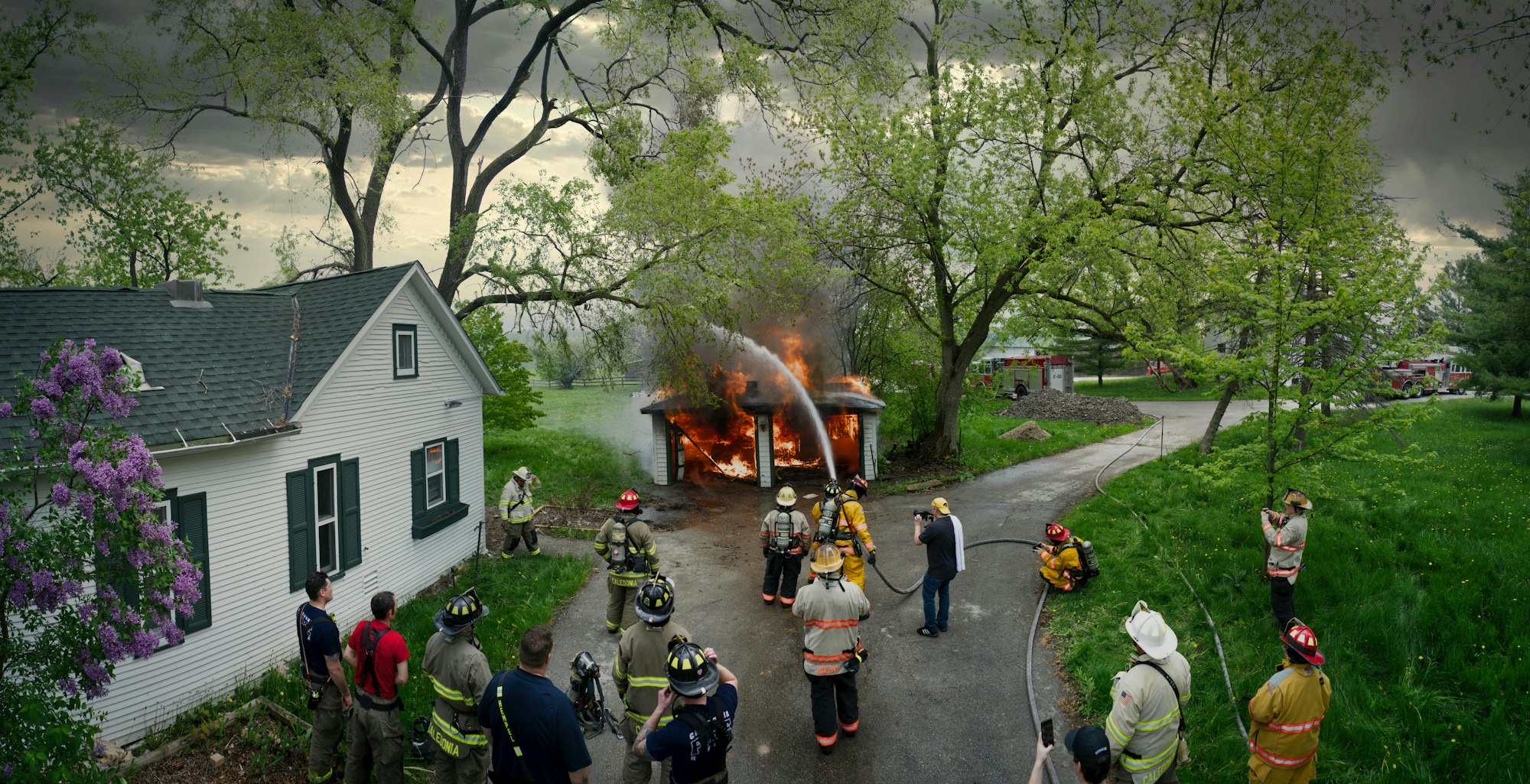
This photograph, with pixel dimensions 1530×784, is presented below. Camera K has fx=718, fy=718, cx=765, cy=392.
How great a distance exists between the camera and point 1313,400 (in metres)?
8.38

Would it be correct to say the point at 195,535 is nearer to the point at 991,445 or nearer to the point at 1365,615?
the point at 1365,615

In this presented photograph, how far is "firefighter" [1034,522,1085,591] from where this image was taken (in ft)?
34.8

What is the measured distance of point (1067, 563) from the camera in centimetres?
1062

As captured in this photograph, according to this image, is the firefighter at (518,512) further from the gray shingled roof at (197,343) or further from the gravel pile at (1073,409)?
the gravel pile at (1073,409)

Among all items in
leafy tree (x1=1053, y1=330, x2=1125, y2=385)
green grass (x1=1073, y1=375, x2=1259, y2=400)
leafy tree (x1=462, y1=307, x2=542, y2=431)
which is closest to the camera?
leafy tree (x1=462, y1=307, x2=542, y2=431)

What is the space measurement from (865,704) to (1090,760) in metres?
4.37

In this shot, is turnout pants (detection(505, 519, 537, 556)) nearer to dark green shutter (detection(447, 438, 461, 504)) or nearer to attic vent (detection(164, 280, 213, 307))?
dark green shutter (detection(447, 438, 461, 504))

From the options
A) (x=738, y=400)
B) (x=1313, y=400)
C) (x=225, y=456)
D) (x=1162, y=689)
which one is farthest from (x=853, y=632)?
(x=738, y=400)

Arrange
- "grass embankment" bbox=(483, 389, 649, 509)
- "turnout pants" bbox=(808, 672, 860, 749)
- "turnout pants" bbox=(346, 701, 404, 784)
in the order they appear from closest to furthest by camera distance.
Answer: "turnout pants" bbox=(346, 701, 404, 784) < "turnout pants" bbox=(808, 672, 860, 749) < "grass embankment" bbox=(483, 389, 649, 509)

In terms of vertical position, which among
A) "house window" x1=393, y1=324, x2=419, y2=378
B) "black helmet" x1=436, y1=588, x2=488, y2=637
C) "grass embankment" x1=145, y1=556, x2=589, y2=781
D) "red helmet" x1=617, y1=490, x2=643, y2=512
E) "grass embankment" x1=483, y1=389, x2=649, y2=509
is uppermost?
"house window" x1=393, y1=324, x2=419, y2=378

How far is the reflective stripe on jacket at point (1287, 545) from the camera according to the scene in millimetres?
8164

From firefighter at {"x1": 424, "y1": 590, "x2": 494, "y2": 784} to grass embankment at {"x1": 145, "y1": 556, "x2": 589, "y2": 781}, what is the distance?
1354 millimetres

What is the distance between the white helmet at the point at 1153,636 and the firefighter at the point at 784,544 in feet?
17.5

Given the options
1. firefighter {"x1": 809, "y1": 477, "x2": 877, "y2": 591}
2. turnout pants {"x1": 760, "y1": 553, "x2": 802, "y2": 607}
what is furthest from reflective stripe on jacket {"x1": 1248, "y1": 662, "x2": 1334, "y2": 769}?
turnout pants {"x1": 760, "y1": 553, "x2": 802, "y2": 607}
